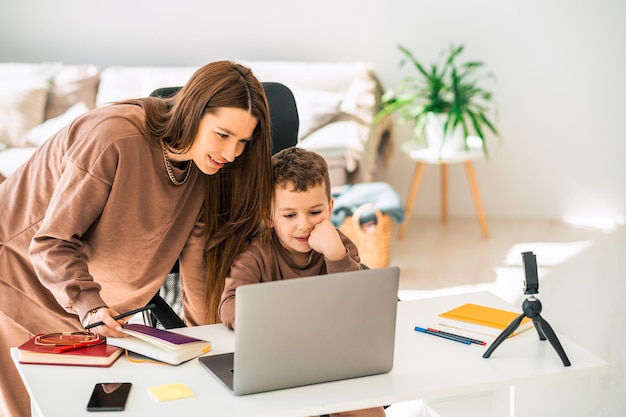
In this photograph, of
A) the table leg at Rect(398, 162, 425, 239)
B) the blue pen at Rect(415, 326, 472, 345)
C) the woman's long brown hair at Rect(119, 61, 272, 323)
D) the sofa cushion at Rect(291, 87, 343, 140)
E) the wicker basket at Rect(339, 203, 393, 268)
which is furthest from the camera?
the table leg at Rect(398, 162, 425, 239)

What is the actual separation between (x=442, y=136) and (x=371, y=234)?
0.83 m

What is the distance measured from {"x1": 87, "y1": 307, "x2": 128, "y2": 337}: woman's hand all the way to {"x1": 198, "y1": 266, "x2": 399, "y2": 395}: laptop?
236 mm

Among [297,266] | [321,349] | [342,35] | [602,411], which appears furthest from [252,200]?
[342,35]

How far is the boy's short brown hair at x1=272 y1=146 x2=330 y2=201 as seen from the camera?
1914mm

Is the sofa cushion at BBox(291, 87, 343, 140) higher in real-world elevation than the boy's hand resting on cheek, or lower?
lower

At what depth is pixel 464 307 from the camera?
1885mm

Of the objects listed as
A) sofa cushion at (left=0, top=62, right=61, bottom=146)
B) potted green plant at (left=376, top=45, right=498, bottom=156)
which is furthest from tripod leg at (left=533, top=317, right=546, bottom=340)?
sofa cushion at (left=0, top=62, right=61, bottom=146)

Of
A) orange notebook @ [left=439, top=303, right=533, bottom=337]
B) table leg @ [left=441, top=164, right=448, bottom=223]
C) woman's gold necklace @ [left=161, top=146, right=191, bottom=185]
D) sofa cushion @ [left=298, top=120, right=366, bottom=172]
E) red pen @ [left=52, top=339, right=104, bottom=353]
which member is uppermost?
woman's gold necklace @ [left=161, top=146, right=191, bottom=185]

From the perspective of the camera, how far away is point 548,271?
3988 millimetres

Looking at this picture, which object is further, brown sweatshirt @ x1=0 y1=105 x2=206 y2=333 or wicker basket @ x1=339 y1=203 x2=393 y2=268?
wicker basket @ x1=339 y1=203 x2=393 y2=268

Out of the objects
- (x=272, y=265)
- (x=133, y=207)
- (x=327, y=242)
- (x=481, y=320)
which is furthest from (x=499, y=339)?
(x=133, y=207)

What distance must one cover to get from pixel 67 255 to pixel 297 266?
1.69ft

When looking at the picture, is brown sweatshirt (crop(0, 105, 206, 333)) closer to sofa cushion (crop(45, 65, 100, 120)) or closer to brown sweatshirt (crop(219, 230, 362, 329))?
brown sweatshirt (crop(219, 230, 362, 329))

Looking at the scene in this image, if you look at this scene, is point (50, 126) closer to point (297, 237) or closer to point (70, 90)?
point (70, 90)
